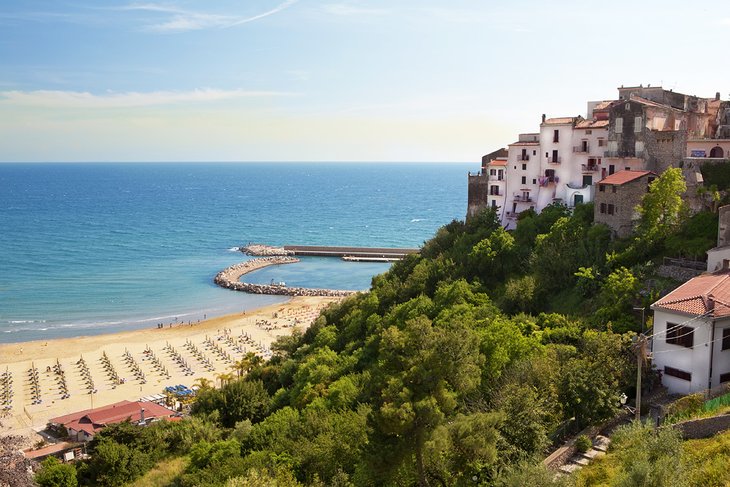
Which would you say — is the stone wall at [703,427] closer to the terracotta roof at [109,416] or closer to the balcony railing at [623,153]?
the balcony railing at [623,153]

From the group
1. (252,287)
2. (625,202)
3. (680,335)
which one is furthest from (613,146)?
(252,287)

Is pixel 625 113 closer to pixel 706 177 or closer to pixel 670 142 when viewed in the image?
pixel 670 142

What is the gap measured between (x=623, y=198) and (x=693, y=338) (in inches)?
577

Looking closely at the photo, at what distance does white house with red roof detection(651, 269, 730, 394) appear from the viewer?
23.0 metres

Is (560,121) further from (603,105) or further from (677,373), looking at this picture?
(677,373)

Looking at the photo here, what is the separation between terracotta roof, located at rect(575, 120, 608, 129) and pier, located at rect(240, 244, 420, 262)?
201ft

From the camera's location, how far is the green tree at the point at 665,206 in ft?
109

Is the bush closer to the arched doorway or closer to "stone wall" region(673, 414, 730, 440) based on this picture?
Answer: "stone wall" region(673, 414, 730, 440)

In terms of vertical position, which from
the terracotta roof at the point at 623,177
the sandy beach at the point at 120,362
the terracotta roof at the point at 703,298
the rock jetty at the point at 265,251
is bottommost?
the sandy beach at the point at 120,362

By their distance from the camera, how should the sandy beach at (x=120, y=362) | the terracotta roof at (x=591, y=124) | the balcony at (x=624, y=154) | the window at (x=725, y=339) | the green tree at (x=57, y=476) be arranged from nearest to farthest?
the window at (x=725, y=339), the green tree at (x=57, y=476), the balcony at (x=624, y=154), the terracotta roof at (x=591, y=124), the sandy beach at (x=120, y=362)

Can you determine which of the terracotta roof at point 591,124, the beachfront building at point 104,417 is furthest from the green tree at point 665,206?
the beachfront building at point 104,417

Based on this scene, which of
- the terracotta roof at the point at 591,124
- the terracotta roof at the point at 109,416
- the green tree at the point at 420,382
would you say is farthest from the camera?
the terracotta roof at the point at 591,124

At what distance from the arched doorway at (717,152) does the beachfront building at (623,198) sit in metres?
5.12

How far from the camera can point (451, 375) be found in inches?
719
